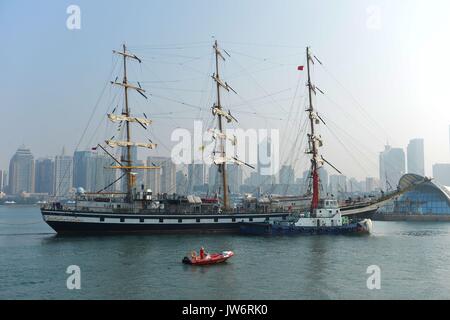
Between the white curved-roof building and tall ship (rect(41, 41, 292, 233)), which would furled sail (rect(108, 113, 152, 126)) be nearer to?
tall ship (rect(41, 41, 292, 233))

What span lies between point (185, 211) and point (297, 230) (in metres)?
16.6

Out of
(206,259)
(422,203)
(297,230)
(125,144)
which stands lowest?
(206,259)

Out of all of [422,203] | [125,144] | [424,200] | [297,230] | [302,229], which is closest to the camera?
[302,229]

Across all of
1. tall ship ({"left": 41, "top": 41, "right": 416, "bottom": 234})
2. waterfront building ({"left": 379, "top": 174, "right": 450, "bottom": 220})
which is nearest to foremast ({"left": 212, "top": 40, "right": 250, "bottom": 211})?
tall ship ({"left": 41, "top": 41, "right": 416, "bottom": 234})

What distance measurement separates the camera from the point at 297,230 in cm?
5866

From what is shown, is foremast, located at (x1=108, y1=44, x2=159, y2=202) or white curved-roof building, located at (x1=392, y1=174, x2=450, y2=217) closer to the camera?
foremast, located at (x1=108, y1=44, x2=159, y2=202)

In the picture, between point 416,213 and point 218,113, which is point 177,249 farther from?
point 416,213

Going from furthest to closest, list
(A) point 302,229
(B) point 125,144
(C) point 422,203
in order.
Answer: (C) point 422,203 → (B) point 125,144 → (A) point 302,229

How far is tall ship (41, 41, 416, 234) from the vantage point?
194ft

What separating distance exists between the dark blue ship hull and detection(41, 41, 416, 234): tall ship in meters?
0.15

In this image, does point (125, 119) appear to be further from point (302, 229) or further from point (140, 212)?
point (302, 229)

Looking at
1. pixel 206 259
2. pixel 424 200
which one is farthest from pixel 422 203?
pixel 206 259
